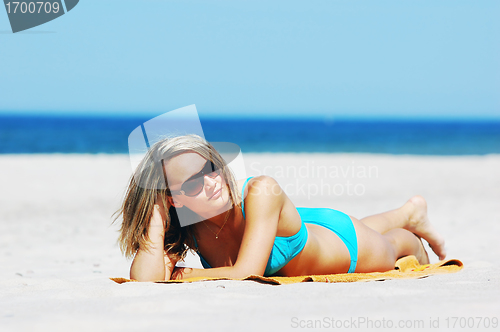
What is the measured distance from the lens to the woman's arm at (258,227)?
2625mm

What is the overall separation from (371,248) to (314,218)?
1.55 feet

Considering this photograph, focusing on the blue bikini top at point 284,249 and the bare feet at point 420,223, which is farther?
the bare feet at point 420,223

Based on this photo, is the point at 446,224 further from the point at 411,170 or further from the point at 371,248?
the point at 411,170

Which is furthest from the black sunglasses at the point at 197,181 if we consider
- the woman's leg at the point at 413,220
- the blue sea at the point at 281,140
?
the blue sea at the point at 281,140

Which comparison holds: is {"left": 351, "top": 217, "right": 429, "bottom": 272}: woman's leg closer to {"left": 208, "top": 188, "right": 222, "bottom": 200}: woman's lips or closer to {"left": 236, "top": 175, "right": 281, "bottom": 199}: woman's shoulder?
{"left": 236, "top": 175, "right": 281, "bottom": 199}: woman's shoulder

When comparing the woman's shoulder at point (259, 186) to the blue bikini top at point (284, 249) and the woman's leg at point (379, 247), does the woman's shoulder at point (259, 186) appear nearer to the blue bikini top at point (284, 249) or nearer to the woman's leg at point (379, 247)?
the blue bikini top at point (284, 249)

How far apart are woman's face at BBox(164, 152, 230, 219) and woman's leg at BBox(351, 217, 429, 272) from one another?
116 centimetres

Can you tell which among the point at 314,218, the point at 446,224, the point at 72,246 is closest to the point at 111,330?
the point at 314,218

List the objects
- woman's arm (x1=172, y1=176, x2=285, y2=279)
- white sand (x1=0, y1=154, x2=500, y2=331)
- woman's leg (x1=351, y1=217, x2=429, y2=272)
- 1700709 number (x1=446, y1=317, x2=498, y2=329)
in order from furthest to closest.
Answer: woman's leg (x1=351, y1=217, x2=429, y2=272) → woman's arm (x1=172, y1=176, x2=285, y2=279) → white sand (x1=0, y1=154, x2=500, y2=331) → 1700709 number (x1=446, y1=317, x2=498, y2=329)

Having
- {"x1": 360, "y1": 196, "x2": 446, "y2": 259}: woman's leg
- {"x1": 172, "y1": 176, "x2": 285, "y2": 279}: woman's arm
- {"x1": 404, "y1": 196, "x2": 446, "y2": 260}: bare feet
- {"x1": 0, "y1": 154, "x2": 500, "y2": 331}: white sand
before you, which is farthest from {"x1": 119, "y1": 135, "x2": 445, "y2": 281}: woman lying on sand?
{"x1": 404, "y1": 196, "x2": 446, "y2": 260}: bare feet

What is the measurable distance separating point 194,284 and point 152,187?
639mm

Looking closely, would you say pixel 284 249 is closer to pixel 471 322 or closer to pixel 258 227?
pixel 258 227

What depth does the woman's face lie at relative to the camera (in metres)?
2.66

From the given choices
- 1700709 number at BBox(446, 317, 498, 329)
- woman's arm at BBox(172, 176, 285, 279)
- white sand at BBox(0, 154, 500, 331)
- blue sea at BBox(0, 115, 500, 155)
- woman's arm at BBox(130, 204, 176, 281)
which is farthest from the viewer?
blue sea at BBox(0, 115, 500, 155)
